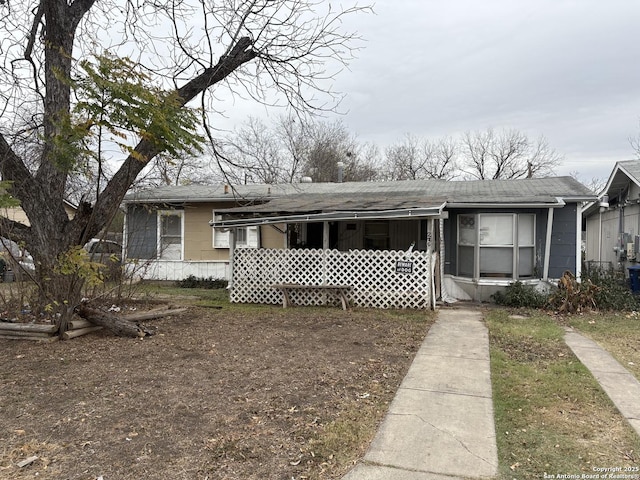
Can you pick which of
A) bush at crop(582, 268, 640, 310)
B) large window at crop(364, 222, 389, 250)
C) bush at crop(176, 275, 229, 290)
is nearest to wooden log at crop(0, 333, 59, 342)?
bush at crop(176, 275, 229, 290)

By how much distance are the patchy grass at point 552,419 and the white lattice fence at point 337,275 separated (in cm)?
327

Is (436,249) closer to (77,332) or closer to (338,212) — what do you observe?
(338,212)

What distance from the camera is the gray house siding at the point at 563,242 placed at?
10.4 m

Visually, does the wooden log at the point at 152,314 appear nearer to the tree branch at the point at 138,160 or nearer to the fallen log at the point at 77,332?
the fallen log at the point at 77,332

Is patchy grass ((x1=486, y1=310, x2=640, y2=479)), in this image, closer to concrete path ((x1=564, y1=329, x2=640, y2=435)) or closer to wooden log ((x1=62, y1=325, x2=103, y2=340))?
concrete path ((x1=564, y1=329, x2=640, y2=435))

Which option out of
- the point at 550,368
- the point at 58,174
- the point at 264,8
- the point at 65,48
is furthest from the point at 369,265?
the point at 65,48

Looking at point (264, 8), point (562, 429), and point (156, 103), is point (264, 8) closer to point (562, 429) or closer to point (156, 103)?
point (156, 103)

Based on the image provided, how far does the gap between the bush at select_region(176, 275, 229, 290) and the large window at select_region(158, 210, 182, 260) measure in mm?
916

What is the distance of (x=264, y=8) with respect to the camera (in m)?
8.02

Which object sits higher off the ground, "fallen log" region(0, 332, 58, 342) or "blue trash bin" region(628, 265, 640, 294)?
"blue trash bin" region(628, 265, 640, 294)

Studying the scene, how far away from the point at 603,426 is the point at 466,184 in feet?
35.2

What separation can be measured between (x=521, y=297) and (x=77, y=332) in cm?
877

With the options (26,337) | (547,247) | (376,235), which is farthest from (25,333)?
(547,247)

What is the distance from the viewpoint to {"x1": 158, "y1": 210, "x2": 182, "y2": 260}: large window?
1450cm
